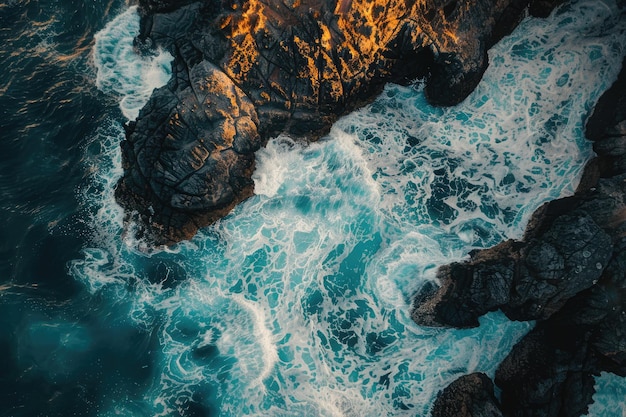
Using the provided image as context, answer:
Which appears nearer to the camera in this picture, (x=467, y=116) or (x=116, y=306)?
(x=116, y=306)

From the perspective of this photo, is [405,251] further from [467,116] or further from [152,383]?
[152,383]

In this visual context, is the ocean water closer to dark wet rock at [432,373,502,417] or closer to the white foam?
the white foam

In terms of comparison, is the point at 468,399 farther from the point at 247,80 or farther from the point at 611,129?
the point at 247,80

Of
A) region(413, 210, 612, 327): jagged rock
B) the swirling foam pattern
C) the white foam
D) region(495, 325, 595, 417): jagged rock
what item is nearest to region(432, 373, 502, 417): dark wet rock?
the swirling foam pattern

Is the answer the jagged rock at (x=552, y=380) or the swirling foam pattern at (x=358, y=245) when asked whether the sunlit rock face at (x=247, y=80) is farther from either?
the jagged rock at (x=552, y=380)

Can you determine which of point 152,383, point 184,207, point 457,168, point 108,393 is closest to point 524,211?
point 457,168

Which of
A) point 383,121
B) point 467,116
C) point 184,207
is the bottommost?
point 184,207

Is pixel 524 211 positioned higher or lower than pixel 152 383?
higher
